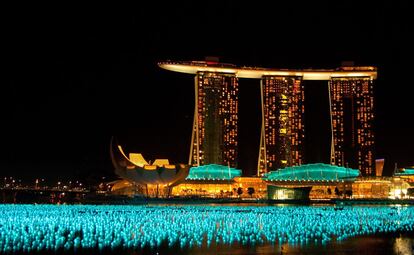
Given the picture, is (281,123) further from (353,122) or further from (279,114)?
(353,122)

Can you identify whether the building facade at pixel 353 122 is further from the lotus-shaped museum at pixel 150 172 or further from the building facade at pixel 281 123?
the lotus-shaped museum at pixel 150 172

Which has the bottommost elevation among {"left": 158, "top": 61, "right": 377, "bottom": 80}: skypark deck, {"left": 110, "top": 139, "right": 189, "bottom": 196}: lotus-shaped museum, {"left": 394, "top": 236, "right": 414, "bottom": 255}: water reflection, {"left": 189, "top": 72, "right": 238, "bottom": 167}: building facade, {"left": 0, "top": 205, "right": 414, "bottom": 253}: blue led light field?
{"left": 394, "top": 236, "right": 414, "bottom": 255}: water reflection

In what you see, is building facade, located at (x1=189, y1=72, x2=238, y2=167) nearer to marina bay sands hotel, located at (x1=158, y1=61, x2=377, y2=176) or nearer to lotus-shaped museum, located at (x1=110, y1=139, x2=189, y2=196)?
marina bay sands hotel, located at (x1=158, y1=61, x2=377, y2=176)

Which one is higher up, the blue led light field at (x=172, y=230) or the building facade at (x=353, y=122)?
the building facade at (x=353, y=122)

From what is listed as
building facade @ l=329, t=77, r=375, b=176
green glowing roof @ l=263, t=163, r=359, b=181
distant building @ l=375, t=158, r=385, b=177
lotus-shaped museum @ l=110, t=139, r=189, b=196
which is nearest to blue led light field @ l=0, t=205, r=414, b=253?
lotus-shaped museum @ l=110, t=139, r=189, b=196

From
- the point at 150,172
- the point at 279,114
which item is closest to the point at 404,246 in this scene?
the point at 150,172

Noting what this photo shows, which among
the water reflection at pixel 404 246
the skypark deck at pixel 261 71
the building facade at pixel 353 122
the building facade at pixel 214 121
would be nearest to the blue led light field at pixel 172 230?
the water reflection at pixel 404 246

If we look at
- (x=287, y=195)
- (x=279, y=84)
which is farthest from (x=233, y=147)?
(x=287, y=195)

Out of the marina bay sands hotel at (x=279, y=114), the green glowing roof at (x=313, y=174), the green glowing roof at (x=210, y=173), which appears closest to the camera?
the green glowing roof at (x=210, y=173)
